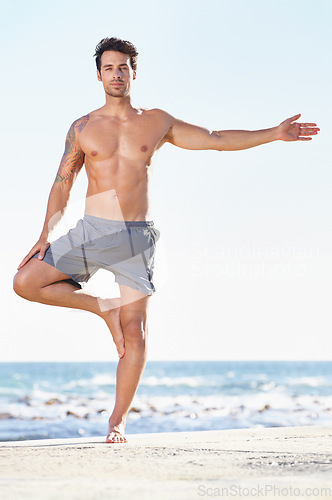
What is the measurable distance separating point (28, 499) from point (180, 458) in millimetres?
825

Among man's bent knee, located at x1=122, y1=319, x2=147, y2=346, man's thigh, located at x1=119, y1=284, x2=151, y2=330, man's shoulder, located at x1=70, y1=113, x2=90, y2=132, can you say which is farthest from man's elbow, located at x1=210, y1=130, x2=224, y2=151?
man's bent knee, located at x1=122, y1=319, x2=147, y2=346

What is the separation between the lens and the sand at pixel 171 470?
75.2 inches

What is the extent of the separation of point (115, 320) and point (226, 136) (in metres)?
1.19

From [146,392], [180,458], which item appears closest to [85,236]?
[180,458]

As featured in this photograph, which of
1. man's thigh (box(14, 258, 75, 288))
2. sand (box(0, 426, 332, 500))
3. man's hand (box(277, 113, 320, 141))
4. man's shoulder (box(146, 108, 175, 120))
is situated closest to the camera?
sand (box(0, 426, 332, 500))

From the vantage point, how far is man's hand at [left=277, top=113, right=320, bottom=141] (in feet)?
12.5

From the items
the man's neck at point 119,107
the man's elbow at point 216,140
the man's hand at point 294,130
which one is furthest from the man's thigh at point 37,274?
the man's hand at point 294,130

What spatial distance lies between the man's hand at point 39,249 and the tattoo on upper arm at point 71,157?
0.40 m

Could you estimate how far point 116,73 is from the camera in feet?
11.7

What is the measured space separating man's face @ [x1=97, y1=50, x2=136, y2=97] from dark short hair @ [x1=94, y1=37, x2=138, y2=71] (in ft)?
→ 0.08

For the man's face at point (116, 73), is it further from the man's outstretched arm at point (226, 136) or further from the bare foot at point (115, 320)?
the bare foot at point (115, 320)

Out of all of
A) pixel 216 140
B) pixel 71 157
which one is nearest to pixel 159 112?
pixel 216 140

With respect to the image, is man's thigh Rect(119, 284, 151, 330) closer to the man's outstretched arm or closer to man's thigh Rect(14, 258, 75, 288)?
man's thigh Rect(14, 258, 75, 288)

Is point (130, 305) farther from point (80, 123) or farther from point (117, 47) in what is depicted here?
point (117, 47)
